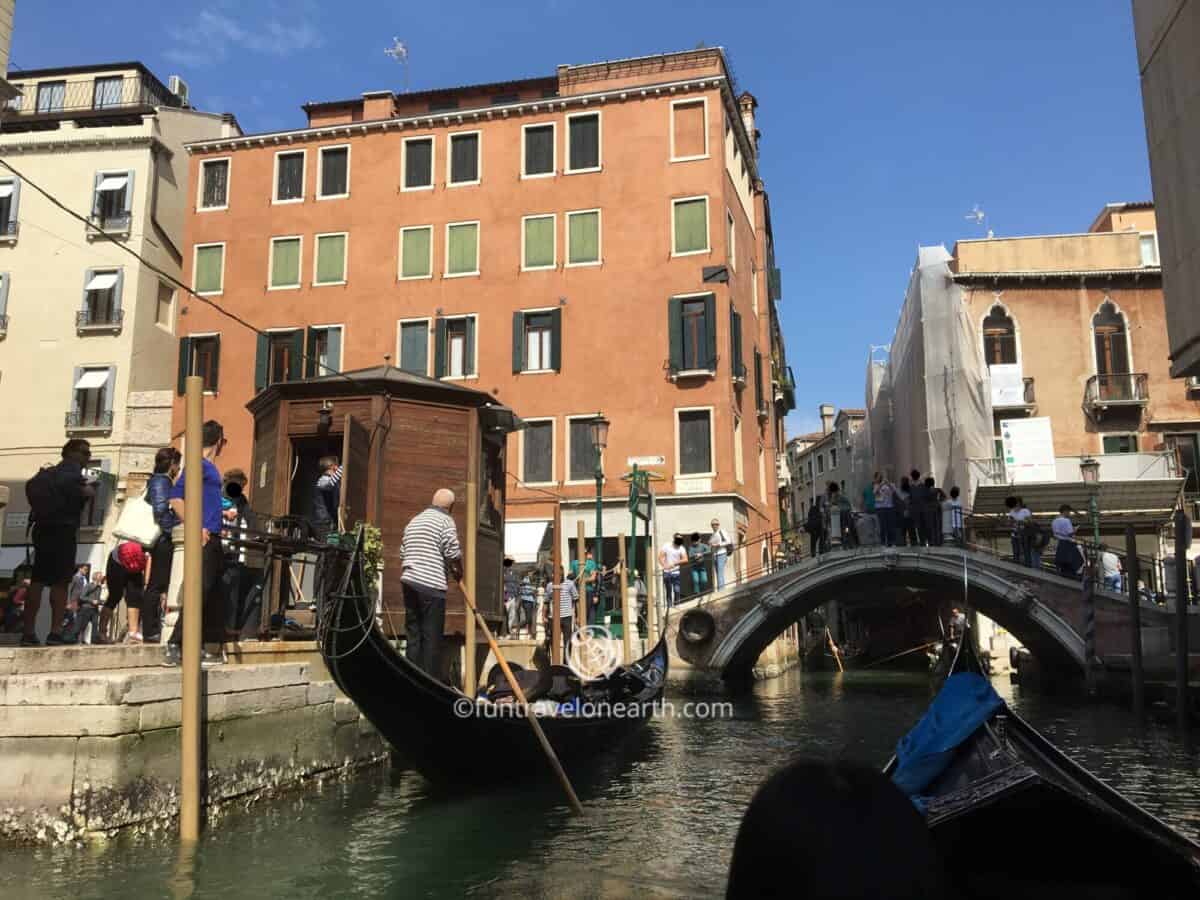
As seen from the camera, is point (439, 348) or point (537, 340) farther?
point (439, 348)

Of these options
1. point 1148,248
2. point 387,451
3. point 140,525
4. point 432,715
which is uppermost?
point 1148,248

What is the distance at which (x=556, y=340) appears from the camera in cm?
1848

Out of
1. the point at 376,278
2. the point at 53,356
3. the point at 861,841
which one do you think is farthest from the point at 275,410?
the point at 53,356

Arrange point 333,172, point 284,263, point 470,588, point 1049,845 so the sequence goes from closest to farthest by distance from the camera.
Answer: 1. point 1049,845
2. point 470,588
3. point 284,263
4. point 333,172

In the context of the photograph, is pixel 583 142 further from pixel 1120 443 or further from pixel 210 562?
pixel 210 562

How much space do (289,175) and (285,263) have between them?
6.10 ft

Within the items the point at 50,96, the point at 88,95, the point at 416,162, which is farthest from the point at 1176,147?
the point at 50,96

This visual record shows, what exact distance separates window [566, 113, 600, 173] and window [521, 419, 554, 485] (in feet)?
16.2

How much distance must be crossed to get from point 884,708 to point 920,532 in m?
2.71

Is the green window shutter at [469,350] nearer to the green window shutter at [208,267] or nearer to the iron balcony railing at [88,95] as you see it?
the green window shutter at [208,267]

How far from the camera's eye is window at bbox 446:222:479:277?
19.2m

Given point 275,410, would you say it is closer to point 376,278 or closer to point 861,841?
point 861,841

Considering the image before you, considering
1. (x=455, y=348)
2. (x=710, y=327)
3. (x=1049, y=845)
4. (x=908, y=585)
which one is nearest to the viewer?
(x=1049, y=845)

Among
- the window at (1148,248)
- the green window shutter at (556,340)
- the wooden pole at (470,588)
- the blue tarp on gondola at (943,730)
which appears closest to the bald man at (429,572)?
the wooden pole at (470,588)
